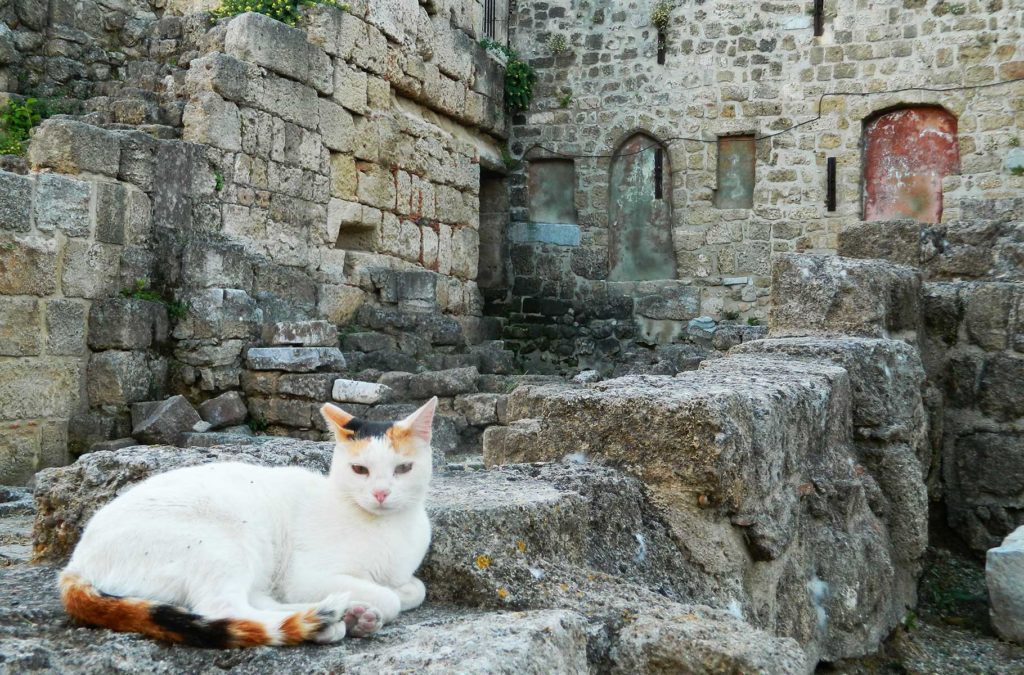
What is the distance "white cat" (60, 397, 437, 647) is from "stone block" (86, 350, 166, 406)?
220 inches

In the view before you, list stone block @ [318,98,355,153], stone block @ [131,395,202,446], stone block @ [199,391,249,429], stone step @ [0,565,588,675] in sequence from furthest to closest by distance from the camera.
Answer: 1. stone block @ [318,98,355,153]
2. stone block @ [199,391,249,429]
3. stone block @ [131,395,202,446]
4. stone step @ [0,565,588,675]

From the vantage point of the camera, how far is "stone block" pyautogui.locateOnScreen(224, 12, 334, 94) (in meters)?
8.86

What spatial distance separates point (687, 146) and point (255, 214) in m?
5.94

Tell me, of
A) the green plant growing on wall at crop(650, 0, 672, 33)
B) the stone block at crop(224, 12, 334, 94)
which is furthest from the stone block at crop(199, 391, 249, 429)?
the green plant growing on wall at crop(650, 0, 672, 33)

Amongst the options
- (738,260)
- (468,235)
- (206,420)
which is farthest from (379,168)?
(738,260)

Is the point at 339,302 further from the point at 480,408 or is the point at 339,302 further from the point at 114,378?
the point at 114,378

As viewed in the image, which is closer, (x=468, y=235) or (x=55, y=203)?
(x=55, y=203)

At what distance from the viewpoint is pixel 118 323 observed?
299 inches

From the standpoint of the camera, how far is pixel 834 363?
4371mm

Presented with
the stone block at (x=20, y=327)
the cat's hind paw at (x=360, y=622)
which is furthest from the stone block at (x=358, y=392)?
the cat's hind paw at (x=360, y=622)

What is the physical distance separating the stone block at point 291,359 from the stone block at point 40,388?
49.8 inches

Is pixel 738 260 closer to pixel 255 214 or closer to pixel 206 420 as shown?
pixel 255 214

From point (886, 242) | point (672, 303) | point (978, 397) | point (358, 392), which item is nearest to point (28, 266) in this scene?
point (358, 392)

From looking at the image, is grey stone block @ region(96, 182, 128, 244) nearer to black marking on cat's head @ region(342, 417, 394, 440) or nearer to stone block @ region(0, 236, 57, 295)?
stone block @ region(0, 236, 57, 295)
